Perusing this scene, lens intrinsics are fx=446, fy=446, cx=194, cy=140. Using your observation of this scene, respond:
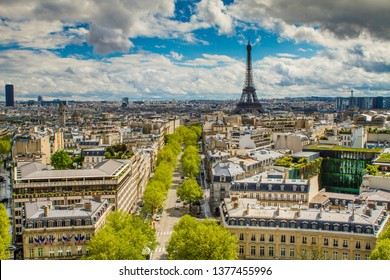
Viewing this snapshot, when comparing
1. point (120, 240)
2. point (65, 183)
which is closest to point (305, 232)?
point (120, 240)

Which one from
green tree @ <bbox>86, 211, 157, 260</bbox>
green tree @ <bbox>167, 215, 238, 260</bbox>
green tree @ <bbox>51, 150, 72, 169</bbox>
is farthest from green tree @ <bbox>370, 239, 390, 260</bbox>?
green tree @ <bbox>51, 150, 72, 169</bbox>

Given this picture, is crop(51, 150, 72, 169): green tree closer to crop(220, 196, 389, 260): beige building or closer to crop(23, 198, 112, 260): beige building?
crop(23, 198, 112, 260): beige building

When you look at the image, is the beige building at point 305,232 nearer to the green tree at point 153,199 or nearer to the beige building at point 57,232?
the beige building at point 57,232

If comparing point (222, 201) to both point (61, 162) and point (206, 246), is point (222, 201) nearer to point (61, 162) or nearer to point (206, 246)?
point (206, 246)

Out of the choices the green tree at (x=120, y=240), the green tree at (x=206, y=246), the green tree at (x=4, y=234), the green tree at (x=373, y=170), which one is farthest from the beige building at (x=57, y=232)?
the green tree at (x=373, y=170)

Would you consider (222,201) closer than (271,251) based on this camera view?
No
